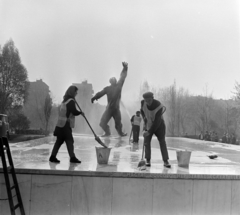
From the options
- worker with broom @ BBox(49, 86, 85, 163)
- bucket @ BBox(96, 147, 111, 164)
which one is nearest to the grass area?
worker with broom @ BBox(49, 86, 85, 163)

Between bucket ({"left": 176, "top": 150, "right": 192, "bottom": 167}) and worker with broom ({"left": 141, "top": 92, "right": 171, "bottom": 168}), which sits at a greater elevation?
worker with broom ({"left": 141, "top": 92, "right": 171, "bottom": 168})

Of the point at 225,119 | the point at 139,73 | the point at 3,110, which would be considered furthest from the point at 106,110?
the point at 225,119

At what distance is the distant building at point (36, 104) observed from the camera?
8.70m

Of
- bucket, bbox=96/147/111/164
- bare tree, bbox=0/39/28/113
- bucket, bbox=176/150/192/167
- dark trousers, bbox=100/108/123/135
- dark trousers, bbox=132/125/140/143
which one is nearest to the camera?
bucket, bbox=96/147/111/164

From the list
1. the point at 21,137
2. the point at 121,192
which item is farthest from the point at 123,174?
the point at 21,137

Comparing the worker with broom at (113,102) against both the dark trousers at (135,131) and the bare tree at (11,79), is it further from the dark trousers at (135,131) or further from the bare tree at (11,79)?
the bare tree at (11,79)

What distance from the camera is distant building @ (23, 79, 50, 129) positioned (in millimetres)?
8703

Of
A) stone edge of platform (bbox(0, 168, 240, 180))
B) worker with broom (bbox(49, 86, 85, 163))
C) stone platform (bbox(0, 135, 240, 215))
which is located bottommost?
stone platform (bbox(0, 135, 240, 215))

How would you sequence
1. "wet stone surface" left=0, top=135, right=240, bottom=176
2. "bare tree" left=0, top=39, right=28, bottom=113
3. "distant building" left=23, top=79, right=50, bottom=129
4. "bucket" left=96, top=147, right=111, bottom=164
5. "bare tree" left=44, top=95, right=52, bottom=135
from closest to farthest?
"wet stone surface" left=0, top=135, right=240, bottom=176 → "bucket" left=96, top=147, right=111, bottom=164 → "bare tree" left=0, top=39, right=28, bottom=113 → "bare tree" left=44, top=95, right=52, bottom=135 → "distant building" left=23, top=79, right=50, bottom=129

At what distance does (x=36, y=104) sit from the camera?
8.83 m

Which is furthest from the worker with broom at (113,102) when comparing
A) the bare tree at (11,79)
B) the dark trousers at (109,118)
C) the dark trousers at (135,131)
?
the bare tree at (11,79)

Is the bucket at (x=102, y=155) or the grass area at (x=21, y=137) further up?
the bucket at (x=102, y=155)

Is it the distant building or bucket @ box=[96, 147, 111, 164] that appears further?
the distant building

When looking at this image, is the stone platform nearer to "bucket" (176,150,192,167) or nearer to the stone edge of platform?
the stone edge of platform
